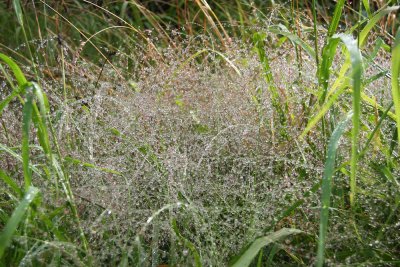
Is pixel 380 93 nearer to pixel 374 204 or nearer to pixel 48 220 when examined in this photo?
pixel 374 204

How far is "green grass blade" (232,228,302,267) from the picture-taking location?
1376mm

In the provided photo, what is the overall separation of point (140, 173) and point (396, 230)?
0.59 metres

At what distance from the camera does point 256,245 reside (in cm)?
144

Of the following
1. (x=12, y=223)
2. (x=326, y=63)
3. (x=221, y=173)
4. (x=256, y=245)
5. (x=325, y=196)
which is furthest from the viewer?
(x=221, y=173)

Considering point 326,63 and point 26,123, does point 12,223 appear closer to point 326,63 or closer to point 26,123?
point 26,123

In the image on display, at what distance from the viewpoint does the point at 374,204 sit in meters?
1.63

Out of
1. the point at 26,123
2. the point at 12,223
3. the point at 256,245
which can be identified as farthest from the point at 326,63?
the point at 12,223

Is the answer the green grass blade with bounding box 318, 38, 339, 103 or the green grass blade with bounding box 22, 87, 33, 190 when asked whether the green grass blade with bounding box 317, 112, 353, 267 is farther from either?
the green grass blade with bounding box 22, 87, 33, 190

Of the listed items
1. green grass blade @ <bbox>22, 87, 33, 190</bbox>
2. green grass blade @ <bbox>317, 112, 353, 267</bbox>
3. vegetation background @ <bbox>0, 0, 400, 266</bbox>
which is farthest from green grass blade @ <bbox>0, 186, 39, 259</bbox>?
green grass blade @ <bbox>317, 112, 353, 267</bbox>

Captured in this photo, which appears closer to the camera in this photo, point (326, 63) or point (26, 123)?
point (26, 123)

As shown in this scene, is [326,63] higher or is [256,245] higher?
[326,63]

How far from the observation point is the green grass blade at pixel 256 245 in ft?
4.51

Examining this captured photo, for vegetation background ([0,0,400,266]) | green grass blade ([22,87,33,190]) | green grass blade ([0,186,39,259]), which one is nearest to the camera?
green grass blade ([0,186,39,259])

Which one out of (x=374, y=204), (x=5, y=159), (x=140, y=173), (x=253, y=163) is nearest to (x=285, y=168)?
(x=253, y=163)
